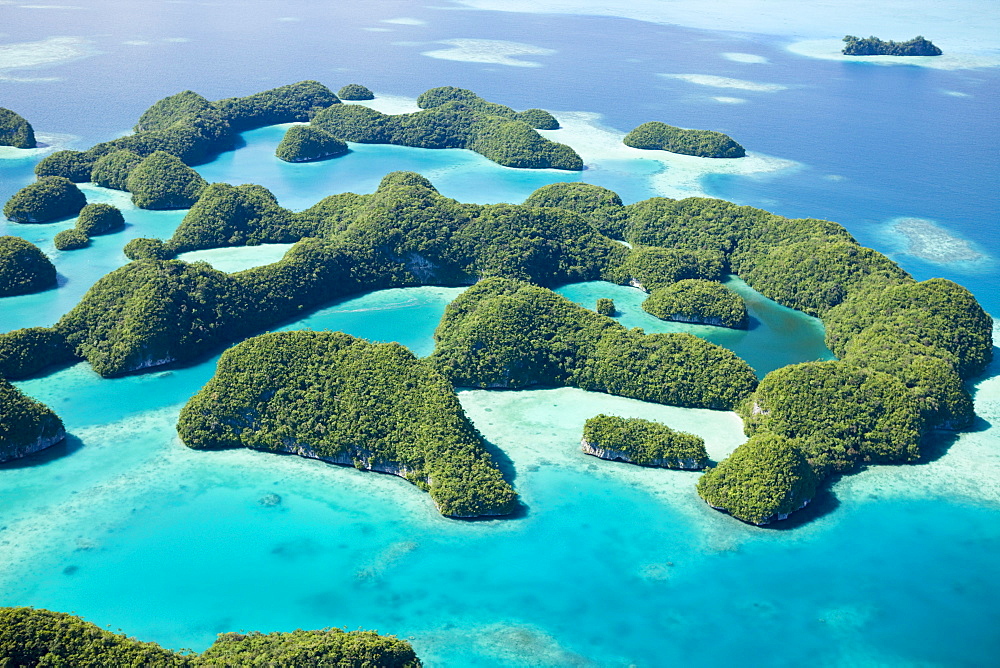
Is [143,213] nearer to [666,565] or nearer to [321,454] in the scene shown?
[321,454]

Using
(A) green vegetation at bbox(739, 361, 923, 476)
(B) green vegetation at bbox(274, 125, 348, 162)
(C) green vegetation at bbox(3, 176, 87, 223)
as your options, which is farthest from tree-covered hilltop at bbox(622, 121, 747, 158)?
(C) green vegetation at bbox(3, 176, 87, 223)

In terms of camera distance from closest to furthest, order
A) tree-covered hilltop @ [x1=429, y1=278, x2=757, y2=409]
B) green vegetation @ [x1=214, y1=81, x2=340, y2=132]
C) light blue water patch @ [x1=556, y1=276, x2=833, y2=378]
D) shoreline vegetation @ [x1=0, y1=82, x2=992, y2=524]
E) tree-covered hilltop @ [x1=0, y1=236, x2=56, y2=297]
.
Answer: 1. shoreline vegetation @ [x1=0, y1=82, x2=992, y2=524]
2. tree-covered hilltop @ [x1=429, y1=278, x2=757, y2=409]
3. light blue water patch @ [x1=556, y1=276, x2=833, y2=378]
4. tree-covered hilltop @ [x1=0, y1=236, x2=56, y2=297]
5. green vegetation @ [x1=214, y1=81, x2=340, y2=132]

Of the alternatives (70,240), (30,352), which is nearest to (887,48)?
(70,240)

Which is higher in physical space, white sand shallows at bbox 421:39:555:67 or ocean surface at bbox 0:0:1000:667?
white sand shallows at bbox 421:39:555:67

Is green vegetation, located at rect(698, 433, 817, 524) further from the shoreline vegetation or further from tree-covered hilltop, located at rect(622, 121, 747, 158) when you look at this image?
tree-covered hilltop, located at rect(622, 121, 747, 158)

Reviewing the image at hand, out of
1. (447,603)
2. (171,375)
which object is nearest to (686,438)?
(447,603)

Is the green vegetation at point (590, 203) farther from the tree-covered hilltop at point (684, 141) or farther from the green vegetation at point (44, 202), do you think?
the green vegetation at point (44, 202)

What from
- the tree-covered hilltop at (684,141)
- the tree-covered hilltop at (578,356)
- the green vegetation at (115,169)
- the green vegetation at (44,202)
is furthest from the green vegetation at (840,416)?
the green vegetation at (115,169)
